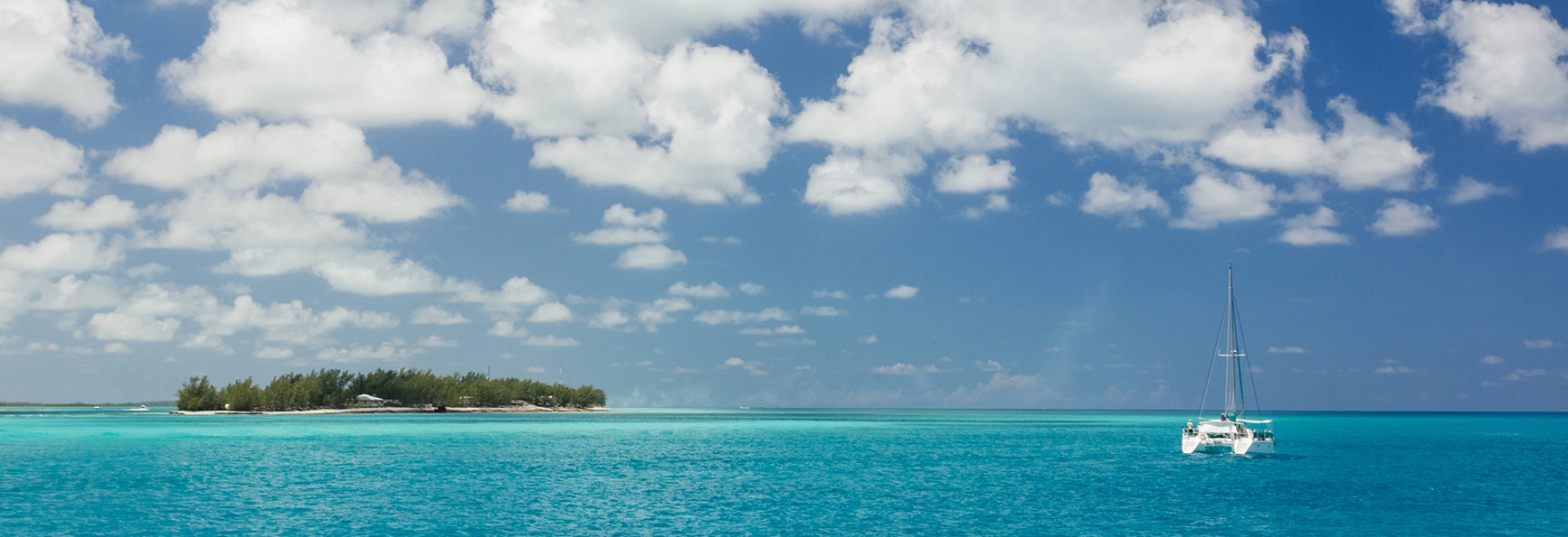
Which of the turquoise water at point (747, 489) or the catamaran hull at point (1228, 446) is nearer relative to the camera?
the turquoise water at point (747, 489)

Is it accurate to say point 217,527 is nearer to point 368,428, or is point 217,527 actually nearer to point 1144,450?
point 1144,450

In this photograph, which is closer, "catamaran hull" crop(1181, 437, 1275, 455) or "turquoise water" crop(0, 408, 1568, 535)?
"turquoise water" crop(0, 408, 1568, 535)

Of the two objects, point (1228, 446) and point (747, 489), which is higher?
point (1228, 446)

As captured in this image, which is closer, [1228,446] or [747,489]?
[747,489]

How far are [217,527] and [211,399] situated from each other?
598ft

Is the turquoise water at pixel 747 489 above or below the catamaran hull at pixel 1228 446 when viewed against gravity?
below

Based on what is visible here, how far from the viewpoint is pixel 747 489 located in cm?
5672

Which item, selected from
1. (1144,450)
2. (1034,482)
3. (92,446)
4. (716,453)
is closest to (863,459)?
(716,453)

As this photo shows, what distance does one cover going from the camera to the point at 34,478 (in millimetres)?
57656

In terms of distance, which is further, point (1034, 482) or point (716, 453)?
point (716, 453)

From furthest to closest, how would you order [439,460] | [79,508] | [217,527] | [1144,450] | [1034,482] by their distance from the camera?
1. [1144,450]
2. [439,460]
3. [1034,482]
4. [79,508]
5. [217,527]

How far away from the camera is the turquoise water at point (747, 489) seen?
1666 inches

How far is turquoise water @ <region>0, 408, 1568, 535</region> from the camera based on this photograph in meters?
42.3

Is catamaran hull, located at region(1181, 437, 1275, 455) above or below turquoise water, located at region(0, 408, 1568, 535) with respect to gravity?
above
